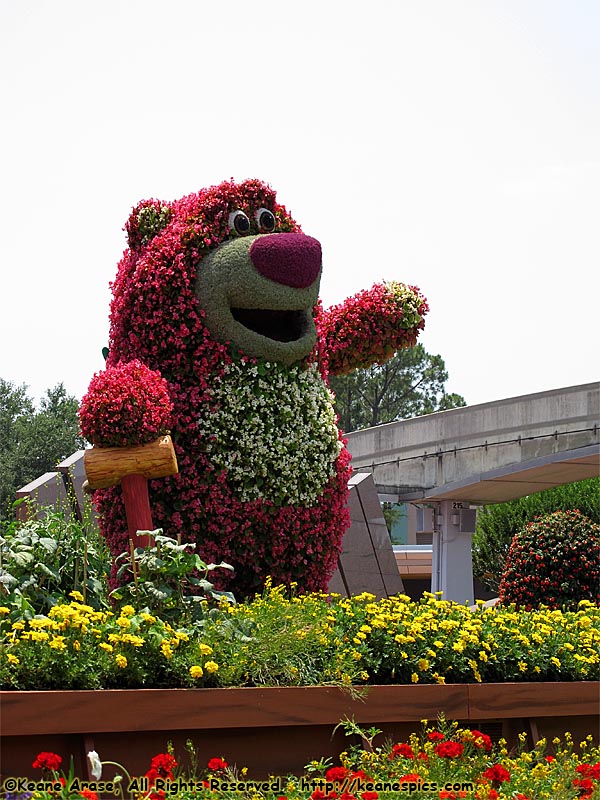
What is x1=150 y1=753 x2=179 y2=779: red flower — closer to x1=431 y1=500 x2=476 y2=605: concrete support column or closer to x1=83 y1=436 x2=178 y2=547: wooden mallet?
x1=83 y1=436 x2=178 y2=547: wooden mallet

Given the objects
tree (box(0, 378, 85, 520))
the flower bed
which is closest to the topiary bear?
the flower bed

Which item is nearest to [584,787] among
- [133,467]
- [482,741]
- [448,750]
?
[482,741]

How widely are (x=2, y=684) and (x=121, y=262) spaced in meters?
3.63

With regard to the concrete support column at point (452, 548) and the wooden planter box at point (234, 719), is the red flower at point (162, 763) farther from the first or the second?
the concrete support column at point (452, 548)

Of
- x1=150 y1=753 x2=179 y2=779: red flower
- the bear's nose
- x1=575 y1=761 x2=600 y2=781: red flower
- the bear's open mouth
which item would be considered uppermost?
the bear's nose

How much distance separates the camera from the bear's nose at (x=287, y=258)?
647cm

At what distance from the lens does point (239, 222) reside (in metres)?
6.75

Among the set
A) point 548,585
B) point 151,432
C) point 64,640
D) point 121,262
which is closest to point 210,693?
point 64,640

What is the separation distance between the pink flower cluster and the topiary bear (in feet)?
0.41

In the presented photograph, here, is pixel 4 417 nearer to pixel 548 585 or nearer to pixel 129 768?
pixel 548 585

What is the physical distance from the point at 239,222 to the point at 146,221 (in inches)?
26.4

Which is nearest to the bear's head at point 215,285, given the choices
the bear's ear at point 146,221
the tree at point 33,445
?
the bear's ear at point 146,221

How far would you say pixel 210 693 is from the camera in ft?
14.1

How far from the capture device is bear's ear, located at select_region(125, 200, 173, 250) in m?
6.89
